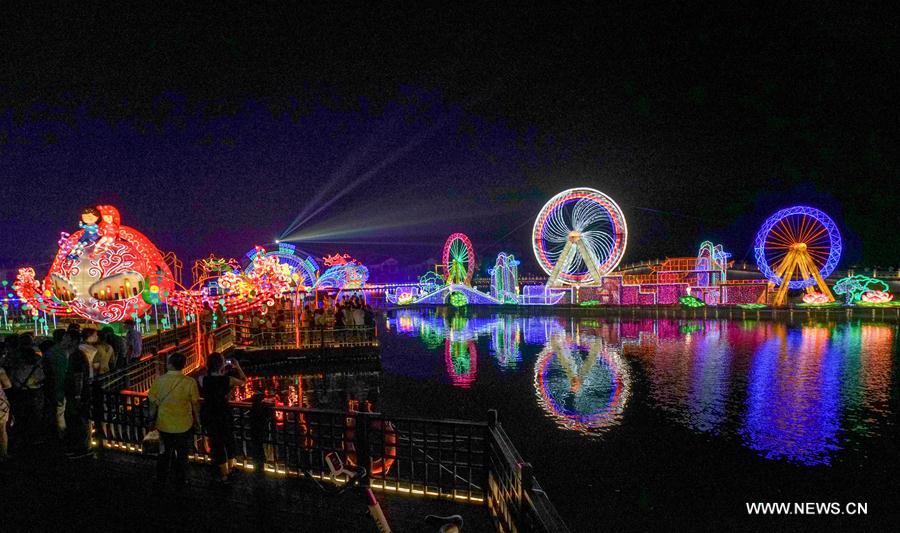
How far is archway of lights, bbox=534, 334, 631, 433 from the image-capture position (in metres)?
9.68

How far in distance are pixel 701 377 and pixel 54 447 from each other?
14.0m

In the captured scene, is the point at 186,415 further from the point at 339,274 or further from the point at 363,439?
the point at 339,274

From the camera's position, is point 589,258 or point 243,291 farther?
point 589,258

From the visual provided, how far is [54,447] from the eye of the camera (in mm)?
6012

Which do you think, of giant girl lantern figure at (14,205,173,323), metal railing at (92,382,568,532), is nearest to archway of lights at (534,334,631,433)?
metal railing at (92,382,568,532)

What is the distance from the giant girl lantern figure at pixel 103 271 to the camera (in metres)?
13.0

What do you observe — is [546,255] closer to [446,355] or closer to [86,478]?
[446,355]

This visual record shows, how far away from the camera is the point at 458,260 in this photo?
189 feet

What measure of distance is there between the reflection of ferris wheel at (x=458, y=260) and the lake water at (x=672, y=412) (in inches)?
1374

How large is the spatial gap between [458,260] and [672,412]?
47869mm

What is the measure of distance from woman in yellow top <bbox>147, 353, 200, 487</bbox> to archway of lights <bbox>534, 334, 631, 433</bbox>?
6537mm

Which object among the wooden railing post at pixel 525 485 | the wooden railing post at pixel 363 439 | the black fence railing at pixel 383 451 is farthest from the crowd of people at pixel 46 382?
the wooden railing post at pixel 525 485

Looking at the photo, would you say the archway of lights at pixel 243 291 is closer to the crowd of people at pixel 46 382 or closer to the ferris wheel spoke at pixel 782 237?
the crowd of people at pixel 46 382

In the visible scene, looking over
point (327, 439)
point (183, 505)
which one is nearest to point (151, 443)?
point (183, 505)
